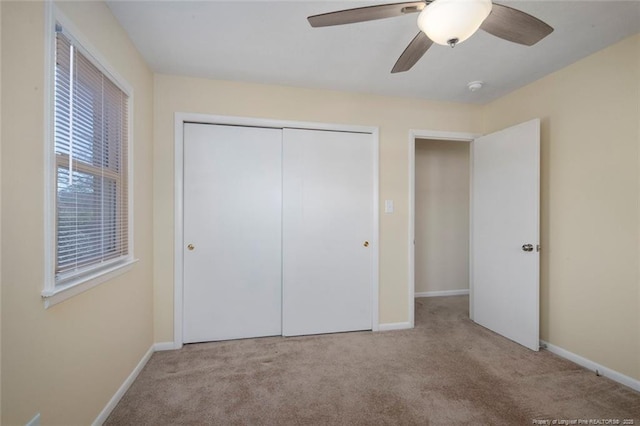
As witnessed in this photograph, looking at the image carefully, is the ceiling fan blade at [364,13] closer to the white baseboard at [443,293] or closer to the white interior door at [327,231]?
the white interior door at [327,231]

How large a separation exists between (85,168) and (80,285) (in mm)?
571

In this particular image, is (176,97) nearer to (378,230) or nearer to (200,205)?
(200,205)

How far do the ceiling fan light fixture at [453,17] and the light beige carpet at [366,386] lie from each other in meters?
1.97

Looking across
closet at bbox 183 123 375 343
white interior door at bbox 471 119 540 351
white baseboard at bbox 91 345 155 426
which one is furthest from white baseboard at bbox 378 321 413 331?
white baseboard at bbox 91 345 155 426

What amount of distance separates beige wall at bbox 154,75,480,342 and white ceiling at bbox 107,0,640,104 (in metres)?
0.13

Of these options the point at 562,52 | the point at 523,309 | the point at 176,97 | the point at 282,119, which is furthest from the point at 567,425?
the point at 176,97

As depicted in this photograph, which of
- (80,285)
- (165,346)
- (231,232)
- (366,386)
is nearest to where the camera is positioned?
(80,285)

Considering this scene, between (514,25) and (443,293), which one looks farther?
(443,293)

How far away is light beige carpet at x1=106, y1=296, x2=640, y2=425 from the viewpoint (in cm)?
158

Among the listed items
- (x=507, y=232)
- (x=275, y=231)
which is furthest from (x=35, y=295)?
(x=507, y=232)

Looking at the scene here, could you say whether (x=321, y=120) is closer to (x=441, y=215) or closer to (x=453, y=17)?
(x=453, y=17)

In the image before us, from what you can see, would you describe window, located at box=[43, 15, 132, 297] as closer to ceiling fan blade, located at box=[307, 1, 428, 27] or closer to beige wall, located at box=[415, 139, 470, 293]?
ceiling fan blade, located at box=[307, 1, 428, 27]

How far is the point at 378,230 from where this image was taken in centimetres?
272

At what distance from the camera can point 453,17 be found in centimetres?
110
